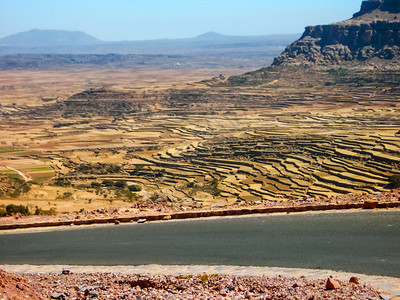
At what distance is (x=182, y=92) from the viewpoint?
95.9m

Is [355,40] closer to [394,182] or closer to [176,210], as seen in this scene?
[394,182]

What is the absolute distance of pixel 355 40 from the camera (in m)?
105

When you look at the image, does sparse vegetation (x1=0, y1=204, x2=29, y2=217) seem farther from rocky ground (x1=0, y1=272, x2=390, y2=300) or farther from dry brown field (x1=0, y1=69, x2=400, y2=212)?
rocky ground (x1=0, y1=272, x2=390, y2=300)

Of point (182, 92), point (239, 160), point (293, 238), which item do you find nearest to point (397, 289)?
point (293, 238)

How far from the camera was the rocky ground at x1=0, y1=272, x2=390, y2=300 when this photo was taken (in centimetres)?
875

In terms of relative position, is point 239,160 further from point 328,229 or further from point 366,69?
point 366,69

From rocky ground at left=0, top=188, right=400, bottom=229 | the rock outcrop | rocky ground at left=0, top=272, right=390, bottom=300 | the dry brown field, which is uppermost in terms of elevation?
the rock outcrop

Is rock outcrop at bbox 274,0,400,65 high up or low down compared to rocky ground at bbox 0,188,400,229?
up

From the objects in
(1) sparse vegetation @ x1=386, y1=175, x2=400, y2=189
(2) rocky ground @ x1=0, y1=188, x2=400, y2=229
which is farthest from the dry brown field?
(2) rocky ground @ x1=0, y1=188, x2=400, y2=229

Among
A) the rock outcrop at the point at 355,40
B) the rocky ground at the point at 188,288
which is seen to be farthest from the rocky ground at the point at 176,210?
the rock outcrop at the point at 355,40

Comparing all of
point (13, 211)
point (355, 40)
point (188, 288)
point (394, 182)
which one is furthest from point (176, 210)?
point (355, 40)

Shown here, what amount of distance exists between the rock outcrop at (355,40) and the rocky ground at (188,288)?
9559cm

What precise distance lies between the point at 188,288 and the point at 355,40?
103850 millimetres

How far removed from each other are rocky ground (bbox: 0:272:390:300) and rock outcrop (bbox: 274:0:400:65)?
95592mm
